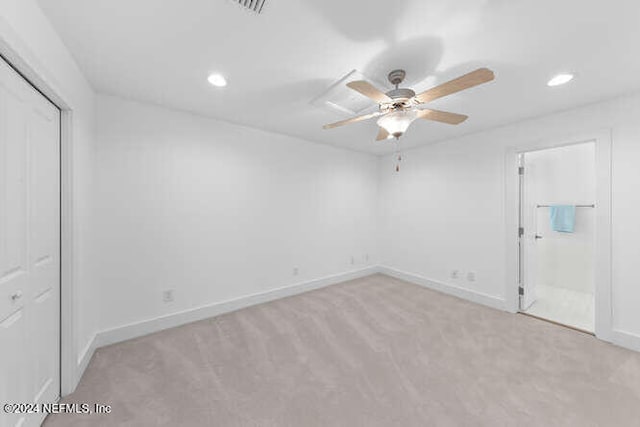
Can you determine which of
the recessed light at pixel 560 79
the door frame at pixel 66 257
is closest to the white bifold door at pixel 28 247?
the door frame at pixel 66 257

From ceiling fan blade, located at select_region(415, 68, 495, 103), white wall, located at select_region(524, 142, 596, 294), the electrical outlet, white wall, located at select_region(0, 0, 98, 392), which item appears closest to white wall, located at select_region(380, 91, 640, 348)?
white wall, located at select_region(524, 142, 596, 294)

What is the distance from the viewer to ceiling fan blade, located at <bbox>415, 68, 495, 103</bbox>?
1.30m

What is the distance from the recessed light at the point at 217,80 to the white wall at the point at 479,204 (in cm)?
336

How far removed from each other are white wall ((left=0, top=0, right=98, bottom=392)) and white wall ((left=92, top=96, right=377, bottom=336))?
0.77 feet

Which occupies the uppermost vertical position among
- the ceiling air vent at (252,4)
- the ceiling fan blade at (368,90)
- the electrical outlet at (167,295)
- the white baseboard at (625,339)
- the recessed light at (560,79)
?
the recessed light at (560,79)

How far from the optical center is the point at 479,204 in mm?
3396

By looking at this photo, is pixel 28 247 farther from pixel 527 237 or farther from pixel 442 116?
pixel 527 237

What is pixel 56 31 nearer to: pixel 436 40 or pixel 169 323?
pixel 436 40

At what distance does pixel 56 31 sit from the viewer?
1488mm

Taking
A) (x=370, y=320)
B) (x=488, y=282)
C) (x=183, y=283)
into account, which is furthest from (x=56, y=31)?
(x=488, y=282)

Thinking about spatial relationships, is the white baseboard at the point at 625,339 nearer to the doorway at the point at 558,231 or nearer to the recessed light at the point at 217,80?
the doorway at the point at 558,231

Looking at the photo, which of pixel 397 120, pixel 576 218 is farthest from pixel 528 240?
pixel 397 120

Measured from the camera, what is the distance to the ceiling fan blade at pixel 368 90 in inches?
58.8

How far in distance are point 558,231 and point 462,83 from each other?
4146 mm
